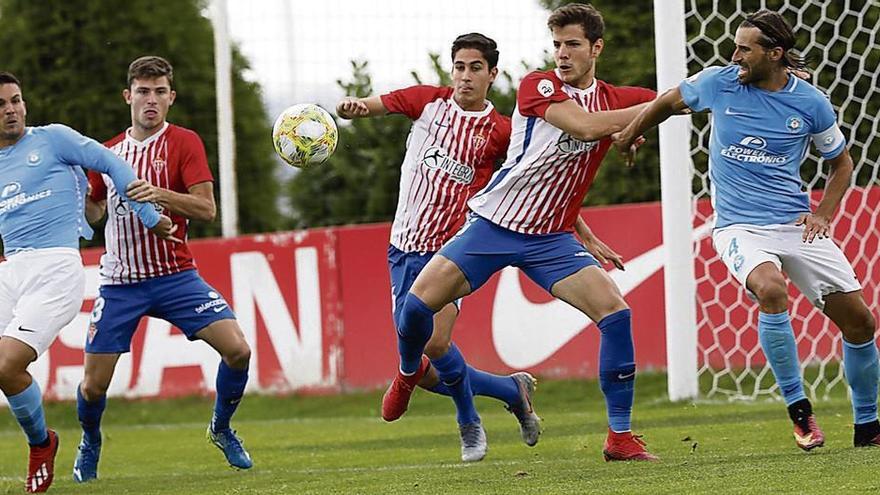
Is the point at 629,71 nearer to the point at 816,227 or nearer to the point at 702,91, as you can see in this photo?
the point at 702,91

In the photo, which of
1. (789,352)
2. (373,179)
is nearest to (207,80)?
(373,179)

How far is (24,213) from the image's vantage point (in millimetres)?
7680

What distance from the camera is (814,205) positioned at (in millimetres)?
11406

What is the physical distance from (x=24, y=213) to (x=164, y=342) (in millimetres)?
5563

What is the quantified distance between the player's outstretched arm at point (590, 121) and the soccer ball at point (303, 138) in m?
1.32

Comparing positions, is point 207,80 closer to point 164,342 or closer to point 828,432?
point 164,342

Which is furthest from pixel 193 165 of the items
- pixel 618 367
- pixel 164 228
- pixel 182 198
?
pixel 618 367

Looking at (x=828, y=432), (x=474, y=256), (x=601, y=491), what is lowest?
(x=828, y=432)

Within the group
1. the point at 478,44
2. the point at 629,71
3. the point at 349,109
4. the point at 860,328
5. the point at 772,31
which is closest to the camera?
the point at 772,31

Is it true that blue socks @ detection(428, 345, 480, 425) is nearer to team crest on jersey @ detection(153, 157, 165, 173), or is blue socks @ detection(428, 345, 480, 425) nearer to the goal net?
team crest on jersey @ detection(153, 157, 165, 173)

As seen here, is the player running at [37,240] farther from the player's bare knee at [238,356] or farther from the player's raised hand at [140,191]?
the player's bare knee at [238,356]

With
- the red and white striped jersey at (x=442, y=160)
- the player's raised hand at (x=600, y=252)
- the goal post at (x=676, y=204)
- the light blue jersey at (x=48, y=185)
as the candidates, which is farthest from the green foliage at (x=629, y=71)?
the light blue jersey at (x=48, y=185)

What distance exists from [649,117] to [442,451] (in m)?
2.98

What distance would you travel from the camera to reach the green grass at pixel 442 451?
6285mm
